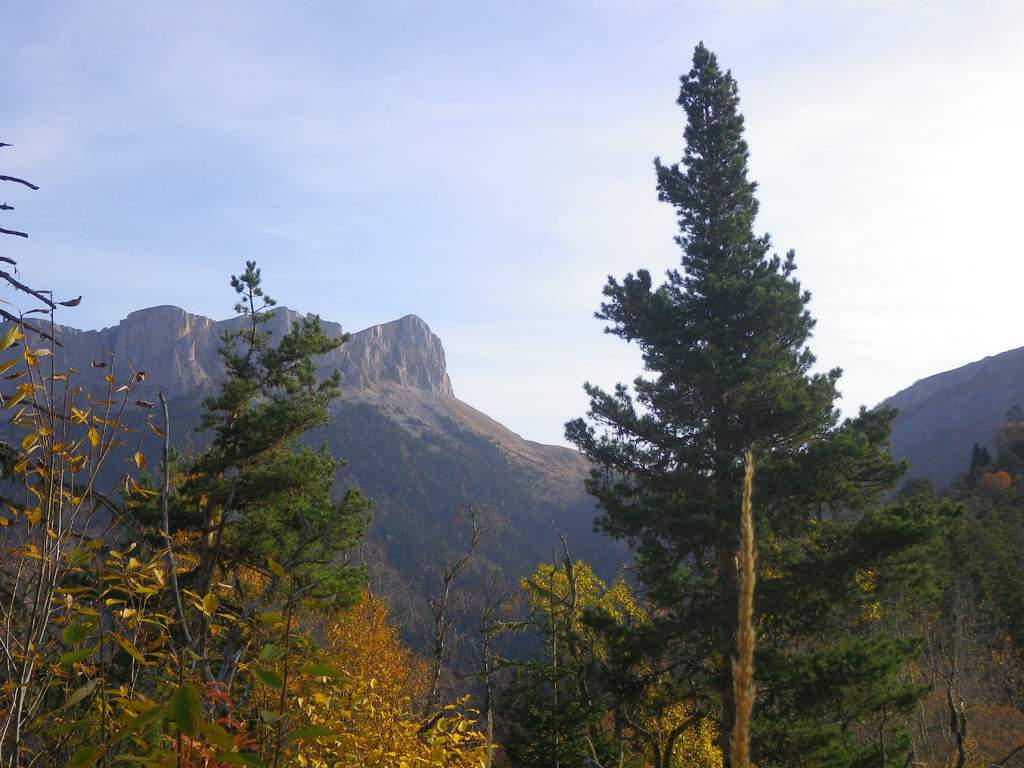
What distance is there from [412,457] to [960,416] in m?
92.5

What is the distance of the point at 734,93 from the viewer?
497 inches

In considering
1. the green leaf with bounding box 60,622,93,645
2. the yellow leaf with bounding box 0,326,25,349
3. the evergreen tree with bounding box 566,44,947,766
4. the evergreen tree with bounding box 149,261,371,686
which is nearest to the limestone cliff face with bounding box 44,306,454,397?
the evergreen tree with bounding box 149,261,371,686

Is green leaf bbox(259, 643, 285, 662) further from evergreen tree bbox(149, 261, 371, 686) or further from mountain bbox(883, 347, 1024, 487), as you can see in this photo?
mountain bbox(883, 347, 1024, 487)

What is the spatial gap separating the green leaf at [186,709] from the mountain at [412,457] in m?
70.7

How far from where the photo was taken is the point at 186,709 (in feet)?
4.30

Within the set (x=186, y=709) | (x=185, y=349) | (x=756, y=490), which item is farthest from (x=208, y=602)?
(x=185, y=349)

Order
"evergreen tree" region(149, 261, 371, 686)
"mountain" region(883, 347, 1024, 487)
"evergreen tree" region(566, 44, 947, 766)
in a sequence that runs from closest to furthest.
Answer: "evergreen tree" region(566, 44, 947, 766), "evergreen tree" region(149, 261, 371, 686), "mountain" region(883, 347, 1024, 487)

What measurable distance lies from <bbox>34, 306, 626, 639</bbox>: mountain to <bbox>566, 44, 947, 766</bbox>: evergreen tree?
2400 inches

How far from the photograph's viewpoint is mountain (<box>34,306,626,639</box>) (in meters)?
100

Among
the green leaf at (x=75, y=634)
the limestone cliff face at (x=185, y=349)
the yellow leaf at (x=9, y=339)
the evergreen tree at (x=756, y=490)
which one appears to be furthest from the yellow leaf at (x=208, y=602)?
the limestone cliff face at (x=185, y=349)

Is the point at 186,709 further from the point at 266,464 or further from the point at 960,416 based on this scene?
the point at 960,416

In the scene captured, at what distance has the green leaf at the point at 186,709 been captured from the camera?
1274 millimetres

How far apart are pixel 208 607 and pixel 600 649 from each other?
15586mm

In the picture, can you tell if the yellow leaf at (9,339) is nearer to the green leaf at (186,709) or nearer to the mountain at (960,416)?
the green leaf at (186,709)
